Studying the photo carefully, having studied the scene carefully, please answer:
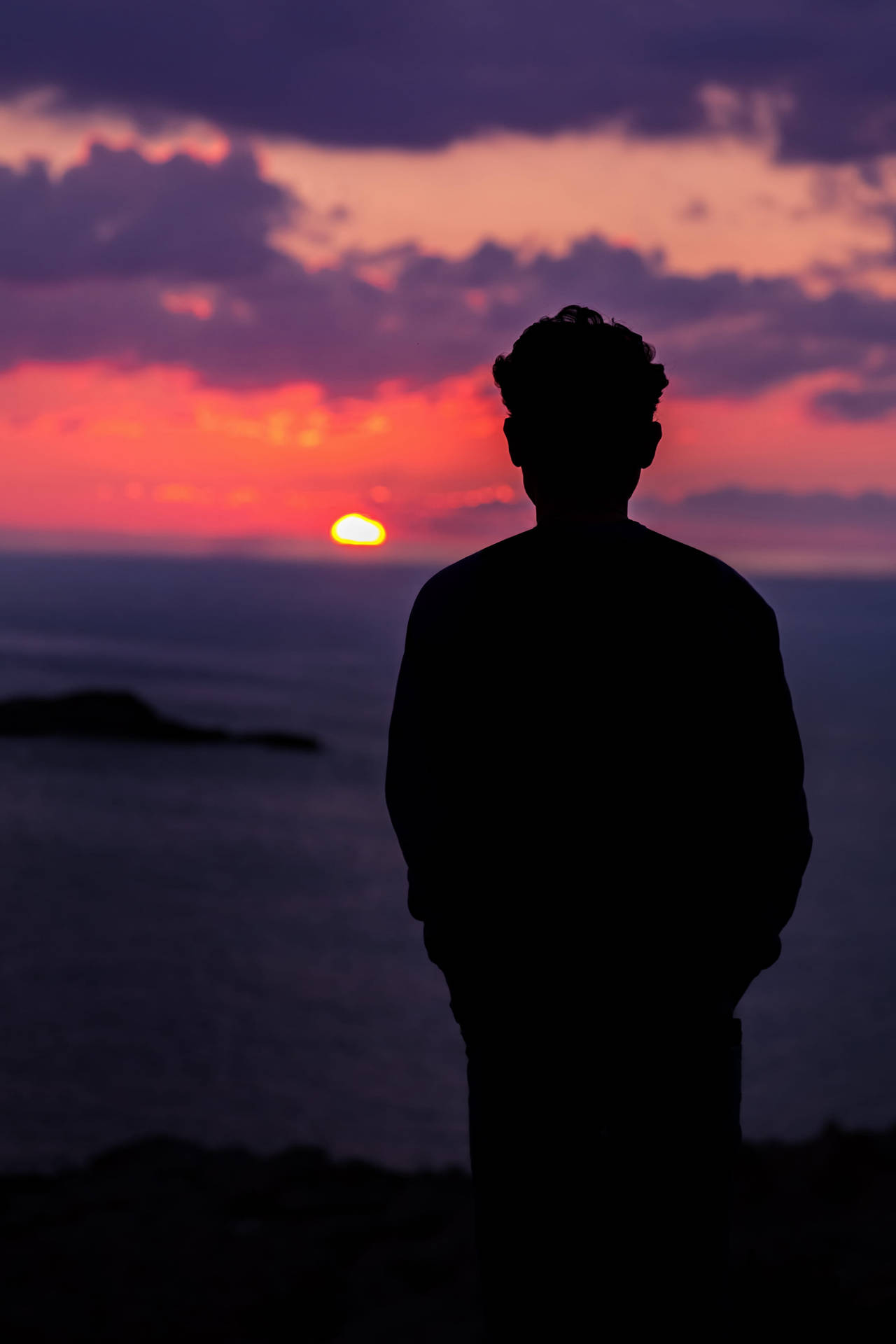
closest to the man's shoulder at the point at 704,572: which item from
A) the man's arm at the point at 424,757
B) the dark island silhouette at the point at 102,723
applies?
the man's arm at the point at 424,757

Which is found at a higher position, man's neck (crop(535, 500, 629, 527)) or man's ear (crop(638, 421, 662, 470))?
man's ear (crop(638, 421, 662, 470))

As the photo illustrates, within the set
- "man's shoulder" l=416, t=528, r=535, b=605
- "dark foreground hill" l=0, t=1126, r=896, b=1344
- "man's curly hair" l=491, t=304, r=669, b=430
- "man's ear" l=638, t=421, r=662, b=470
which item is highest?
"man's curly hair" l=491, t=304, r=669, b=430

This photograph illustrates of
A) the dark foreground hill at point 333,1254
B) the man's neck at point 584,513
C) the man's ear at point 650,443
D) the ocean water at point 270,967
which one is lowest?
the ocean water at point 270,967

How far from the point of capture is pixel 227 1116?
37250 millimetres

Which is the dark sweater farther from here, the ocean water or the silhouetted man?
the ocean water

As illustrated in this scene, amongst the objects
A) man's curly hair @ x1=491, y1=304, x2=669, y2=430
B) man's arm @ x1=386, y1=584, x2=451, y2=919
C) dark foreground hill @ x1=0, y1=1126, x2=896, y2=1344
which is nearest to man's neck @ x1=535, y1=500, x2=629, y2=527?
man's curly hair @ x1=491, y1=304, x2=669, y2=430

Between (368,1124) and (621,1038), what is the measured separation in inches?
1417

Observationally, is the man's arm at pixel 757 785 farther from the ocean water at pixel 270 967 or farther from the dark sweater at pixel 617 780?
the ocean water at pixel 270 967

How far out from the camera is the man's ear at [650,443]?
2.38 metres

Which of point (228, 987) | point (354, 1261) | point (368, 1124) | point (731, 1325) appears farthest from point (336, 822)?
point (731, 1325)

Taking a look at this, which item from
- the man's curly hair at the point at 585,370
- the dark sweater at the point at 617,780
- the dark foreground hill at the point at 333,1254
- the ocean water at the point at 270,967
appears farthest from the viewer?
the ocean water at the point at 270,967

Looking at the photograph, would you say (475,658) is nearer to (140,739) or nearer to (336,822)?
(336,822)

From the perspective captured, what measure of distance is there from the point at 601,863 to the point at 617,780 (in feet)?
0.50

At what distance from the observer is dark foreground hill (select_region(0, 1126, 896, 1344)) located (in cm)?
690
